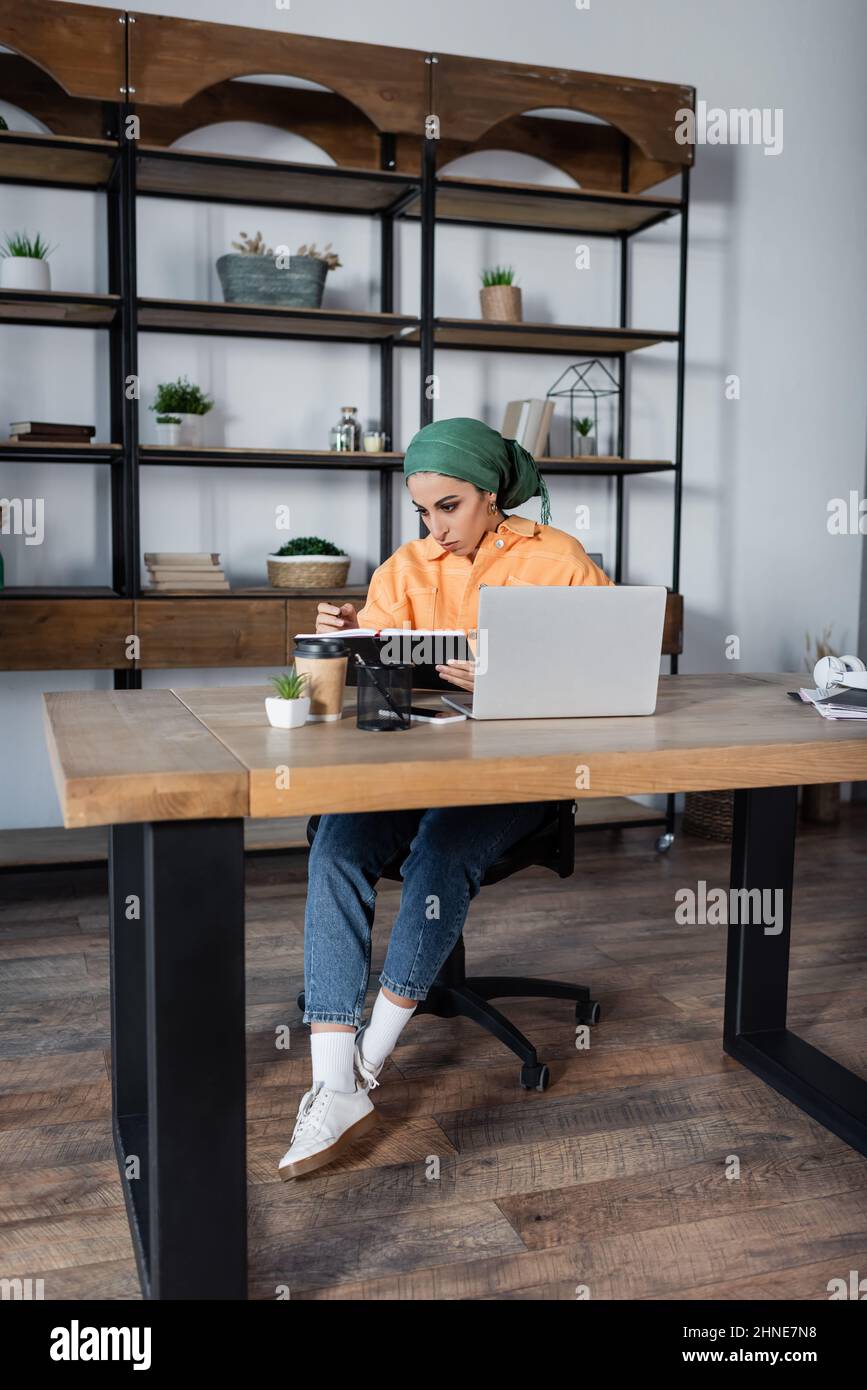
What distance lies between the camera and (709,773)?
5.09 ft

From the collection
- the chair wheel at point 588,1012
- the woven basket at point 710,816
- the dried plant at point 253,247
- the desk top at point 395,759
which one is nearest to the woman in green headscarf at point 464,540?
the desk top at point 395,759

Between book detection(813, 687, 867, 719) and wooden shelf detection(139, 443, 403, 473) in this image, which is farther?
A: wooden shelf detection(139, 443, 403, 473)

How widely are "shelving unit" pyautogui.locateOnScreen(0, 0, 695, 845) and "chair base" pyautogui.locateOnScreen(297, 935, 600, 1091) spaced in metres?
1.38

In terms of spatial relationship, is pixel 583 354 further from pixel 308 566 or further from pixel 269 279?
pixel 308 566

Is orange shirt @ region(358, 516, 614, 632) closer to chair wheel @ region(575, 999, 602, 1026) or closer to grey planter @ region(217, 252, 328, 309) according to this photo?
chair wheel @ region(575, 999, 602, 1026)

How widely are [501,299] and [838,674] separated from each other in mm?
Result: 2211

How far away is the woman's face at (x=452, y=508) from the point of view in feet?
7.34

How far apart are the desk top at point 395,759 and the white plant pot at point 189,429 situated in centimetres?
185

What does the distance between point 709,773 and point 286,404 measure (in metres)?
2.69

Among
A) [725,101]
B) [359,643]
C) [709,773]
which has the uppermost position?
[725,101]

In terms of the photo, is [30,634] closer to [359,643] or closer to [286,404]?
[286,404]

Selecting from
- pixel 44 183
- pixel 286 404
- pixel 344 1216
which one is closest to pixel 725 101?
pixel 286 404

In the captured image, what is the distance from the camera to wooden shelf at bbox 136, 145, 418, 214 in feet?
11.0

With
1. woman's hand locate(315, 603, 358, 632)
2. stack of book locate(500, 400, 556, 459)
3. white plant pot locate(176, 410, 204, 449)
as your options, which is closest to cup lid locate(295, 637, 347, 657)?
woman's hand locate(315, 603, 358, 632)
